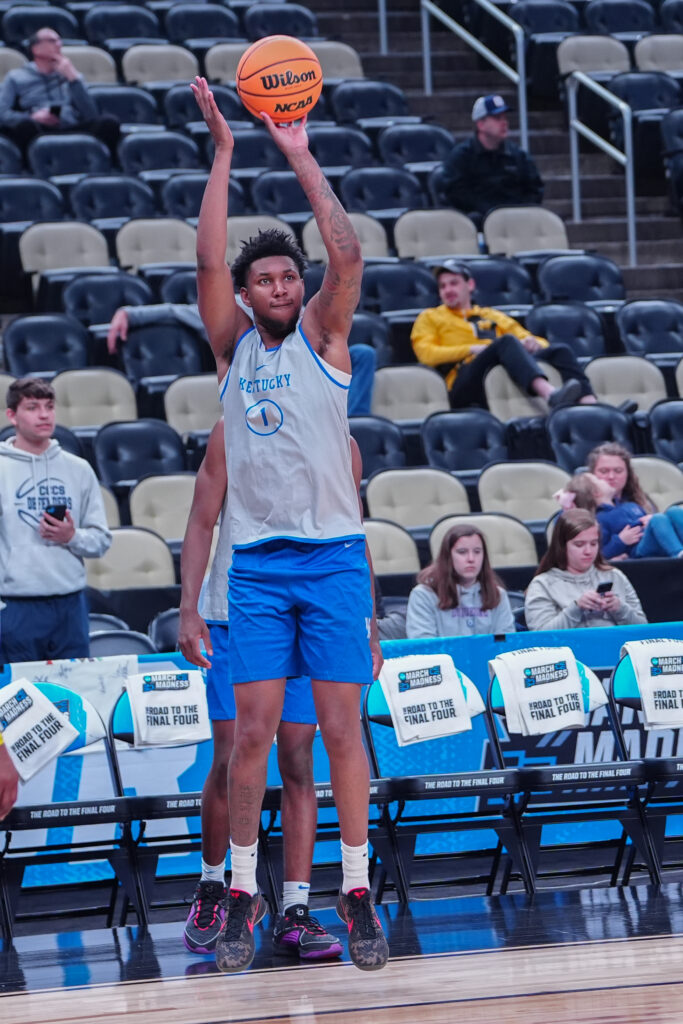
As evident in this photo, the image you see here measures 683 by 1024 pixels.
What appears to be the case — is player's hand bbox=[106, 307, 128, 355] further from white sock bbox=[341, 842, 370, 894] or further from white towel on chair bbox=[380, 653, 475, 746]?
white sock bbox=[341, 842, 370, 894]

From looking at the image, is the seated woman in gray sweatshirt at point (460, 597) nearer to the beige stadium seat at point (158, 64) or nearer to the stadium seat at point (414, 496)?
the stadium seat at point (414, 496)

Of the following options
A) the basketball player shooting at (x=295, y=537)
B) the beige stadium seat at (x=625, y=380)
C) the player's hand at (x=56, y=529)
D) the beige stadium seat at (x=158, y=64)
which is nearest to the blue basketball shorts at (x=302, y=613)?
the basketball player shooting at (x=295, y=537)

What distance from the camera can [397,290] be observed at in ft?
33.9

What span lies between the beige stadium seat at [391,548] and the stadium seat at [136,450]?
4.46 ft

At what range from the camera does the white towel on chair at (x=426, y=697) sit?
5.34m

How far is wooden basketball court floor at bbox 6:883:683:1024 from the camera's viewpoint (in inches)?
134

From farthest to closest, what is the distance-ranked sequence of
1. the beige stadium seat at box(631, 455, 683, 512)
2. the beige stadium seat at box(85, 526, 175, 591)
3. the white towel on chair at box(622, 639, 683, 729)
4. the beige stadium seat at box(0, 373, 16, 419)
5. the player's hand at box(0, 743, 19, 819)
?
the beige stadium seat at box(0, 373, 16, 419), the beige stadium seat at box(631, 455, 683, 512), the beige stadium seat at box(85, 526, 175, 591), the white towel on chair at box(622, 639, 683, 729), the player's hand at box(0, 743, 19, 819)

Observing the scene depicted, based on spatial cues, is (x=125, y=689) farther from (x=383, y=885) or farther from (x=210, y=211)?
(x=210, y=211)

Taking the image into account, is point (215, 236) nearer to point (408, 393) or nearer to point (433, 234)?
point (408, 393)

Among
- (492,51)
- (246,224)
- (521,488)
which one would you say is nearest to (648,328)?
(521,488)

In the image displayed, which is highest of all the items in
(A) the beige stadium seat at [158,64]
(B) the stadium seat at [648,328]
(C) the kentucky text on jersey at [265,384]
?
(A) the beige stadium seat at [158,64]

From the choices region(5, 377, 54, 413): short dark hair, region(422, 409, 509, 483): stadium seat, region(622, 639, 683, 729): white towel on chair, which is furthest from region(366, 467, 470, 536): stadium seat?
region(622, 639, 683, 729): white towel on chair

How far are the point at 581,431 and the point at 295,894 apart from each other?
17.6 ft

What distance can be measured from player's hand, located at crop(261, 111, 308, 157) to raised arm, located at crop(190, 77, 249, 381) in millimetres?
105
